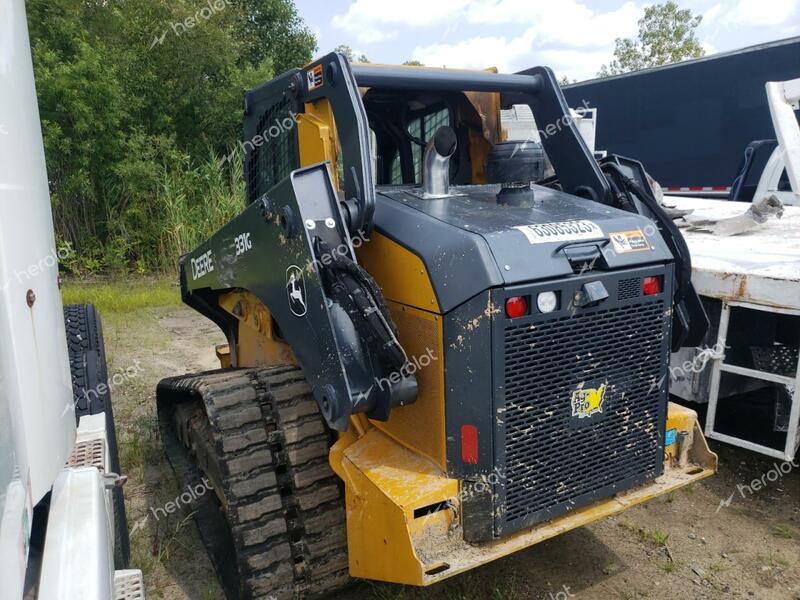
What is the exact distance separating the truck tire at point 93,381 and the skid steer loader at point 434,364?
0.41m

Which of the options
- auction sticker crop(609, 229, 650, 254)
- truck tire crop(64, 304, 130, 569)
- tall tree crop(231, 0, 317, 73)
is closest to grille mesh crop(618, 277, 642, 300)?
auction sticker crop(609, 229, 650, 254)

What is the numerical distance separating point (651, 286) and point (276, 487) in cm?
167

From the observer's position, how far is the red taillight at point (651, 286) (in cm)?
252

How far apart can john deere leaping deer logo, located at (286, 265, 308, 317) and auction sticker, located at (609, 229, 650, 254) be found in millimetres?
1166

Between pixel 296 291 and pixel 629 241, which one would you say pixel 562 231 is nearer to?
pixel 629 241

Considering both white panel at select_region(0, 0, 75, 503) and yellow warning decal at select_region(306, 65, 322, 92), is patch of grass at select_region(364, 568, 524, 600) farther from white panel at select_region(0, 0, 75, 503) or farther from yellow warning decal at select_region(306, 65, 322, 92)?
yellow warning decal at select_region(306, 65, 322, 92)

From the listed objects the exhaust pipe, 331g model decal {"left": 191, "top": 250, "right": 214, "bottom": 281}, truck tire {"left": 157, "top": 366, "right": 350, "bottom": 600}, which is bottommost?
truck tire {"left": 157, "top": 366, "right": 350, "bottom": 600}

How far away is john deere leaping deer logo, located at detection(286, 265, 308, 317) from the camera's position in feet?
8.13

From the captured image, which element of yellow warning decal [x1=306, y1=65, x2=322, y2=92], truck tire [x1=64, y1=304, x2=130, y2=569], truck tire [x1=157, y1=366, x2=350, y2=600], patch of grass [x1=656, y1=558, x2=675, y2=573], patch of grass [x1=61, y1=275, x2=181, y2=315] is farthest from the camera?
patch of grass [x1=61, y1=275, x2=181, y2=315]

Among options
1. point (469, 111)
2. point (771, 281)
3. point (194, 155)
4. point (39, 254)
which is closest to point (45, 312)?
point (39, 254)

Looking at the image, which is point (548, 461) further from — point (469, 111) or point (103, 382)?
point (103, 382)

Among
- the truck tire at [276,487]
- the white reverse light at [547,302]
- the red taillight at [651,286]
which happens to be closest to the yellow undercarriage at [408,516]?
the truck tire at [276,487]

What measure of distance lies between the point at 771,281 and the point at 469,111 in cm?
176

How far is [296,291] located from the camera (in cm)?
253
